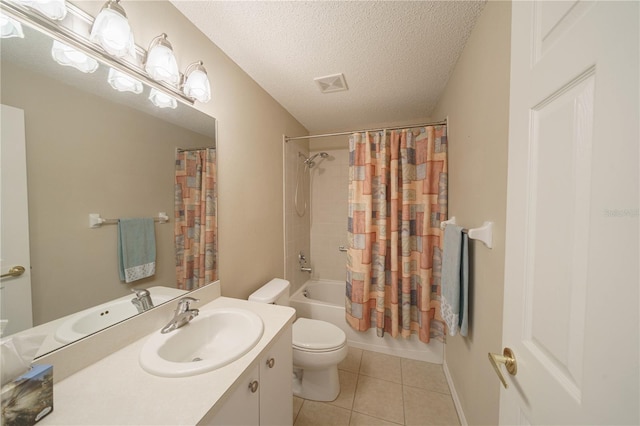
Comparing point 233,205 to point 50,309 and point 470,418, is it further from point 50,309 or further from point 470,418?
point 470,418

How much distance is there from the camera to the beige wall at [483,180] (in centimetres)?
88

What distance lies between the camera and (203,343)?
1030 millimetres

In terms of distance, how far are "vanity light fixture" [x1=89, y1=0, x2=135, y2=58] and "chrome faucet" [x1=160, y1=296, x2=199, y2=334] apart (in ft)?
3.46

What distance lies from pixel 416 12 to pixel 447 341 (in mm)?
2264

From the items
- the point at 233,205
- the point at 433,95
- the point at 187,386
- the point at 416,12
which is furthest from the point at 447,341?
the point at 416,12

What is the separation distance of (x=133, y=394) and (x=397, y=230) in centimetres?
181

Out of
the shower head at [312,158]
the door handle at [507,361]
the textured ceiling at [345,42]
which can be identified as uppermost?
the textured ceiling at [345,42]

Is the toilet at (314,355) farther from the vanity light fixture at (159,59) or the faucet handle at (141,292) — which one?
the vanity light fixture at (159,59)

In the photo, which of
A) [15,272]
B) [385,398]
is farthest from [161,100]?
[385,398]

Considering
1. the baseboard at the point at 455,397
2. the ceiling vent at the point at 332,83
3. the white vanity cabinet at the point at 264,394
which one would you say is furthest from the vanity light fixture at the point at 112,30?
the baseboard at the point at 455,397

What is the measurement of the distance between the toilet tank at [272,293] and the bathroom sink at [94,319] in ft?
2.34

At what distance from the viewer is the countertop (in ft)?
1.80

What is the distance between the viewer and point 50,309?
677 millimetres

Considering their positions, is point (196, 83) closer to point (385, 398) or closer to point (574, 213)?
point (574, 213)
